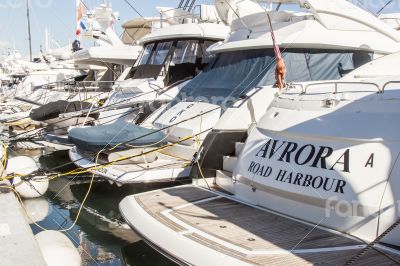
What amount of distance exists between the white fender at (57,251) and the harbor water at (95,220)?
3.71 feet

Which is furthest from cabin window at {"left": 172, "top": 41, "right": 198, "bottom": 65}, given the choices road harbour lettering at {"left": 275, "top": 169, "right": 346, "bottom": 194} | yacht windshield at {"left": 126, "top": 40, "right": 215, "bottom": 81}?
road harbour lettering at {"left": 275, "top": 169, "right": 346, "bottom": 194}

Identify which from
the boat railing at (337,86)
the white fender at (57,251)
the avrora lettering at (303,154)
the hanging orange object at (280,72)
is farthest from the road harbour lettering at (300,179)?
Result: the white fender at (57,251)

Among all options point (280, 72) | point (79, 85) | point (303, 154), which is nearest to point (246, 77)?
point (280, 72)

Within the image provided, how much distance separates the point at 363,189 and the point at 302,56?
416 cm

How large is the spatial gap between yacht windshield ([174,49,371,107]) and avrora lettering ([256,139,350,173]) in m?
2.60

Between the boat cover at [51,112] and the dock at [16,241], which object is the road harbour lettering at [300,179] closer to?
the dock at [16,241]

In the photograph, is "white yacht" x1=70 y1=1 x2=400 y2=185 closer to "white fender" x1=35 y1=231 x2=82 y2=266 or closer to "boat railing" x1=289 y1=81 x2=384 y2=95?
"boat railing" x1=289 y1=81 x2=384 y2=95

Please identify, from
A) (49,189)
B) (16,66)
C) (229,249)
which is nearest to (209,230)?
(229,249)

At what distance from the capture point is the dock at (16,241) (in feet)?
11.4

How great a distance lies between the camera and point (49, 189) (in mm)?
8883

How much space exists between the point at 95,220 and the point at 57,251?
9.74 ft

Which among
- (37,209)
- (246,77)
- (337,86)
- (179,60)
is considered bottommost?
(37,209)

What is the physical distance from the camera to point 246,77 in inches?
310

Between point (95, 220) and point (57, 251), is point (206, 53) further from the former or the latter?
point (57, 251)
